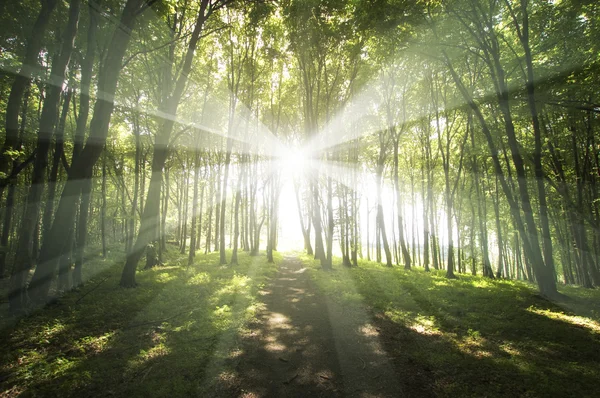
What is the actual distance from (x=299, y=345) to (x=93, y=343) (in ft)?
16.5

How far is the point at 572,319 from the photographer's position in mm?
8211

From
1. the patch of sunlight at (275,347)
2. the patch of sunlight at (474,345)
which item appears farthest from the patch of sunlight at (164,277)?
the patch of sunlight at (474,345)

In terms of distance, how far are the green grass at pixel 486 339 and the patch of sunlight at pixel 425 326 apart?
29mm

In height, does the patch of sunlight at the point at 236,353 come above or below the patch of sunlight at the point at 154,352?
below

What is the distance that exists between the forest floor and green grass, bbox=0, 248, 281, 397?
32mm

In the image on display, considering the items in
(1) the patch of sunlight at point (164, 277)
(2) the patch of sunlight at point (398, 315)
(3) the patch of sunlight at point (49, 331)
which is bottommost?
(2) the patch of sunlight at point (398, 315)

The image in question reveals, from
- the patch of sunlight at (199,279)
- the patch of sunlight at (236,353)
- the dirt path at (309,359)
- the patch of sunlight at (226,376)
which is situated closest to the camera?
the dirt path at (309,359)

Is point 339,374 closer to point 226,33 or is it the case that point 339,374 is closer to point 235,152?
point 226,33

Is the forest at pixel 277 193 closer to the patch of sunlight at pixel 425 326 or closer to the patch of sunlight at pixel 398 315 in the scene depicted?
the patch of sunlight at pixel 425 326

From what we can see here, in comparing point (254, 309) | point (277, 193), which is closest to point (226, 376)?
point (254, 309)

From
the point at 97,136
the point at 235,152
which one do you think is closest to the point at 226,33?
the point at 235,152

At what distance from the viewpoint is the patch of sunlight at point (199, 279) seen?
504 inches

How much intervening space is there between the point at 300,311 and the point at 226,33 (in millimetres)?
17910

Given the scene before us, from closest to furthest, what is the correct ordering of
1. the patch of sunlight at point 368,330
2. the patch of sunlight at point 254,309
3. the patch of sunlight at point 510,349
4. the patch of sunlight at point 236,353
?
the patch of sunlight at point 236,353
the patch of sunlight at point 510,349
the patch of sunlight at point 368,330
the patch of sunlight at point 254,309
